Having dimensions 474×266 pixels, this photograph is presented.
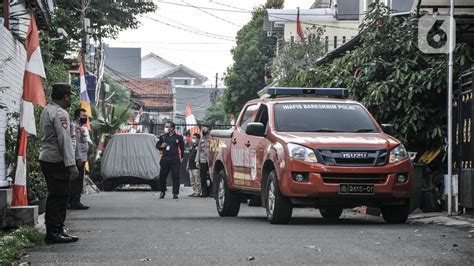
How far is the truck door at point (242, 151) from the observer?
49.8ft

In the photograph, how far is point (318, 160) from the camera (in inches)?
518

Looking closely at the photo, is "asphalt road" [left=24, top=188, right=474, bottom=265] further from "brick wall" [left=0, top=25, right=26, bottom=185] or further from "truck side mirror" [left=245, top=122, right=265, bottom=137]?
"brick wall" [left=0, top=25, right=26, bottom=185]

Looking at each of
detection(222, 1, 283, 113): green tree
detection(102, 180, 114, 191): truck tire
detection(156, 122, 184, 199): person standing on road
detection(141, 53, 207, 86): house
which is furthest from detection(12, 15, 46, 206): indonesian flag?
detection(141, 53, 207, 86): house

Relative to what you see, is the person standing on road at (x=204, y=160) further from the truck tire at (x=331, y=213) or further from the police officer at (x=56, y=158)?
the police officer at (x=56, y=158)

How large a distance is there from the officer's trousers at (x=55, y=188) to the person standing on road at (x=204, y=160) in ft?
50.9

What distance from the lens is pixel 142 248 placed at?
10.1 meters

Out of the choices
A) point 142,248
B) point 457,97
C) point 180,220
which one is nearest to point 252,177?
point 180,220

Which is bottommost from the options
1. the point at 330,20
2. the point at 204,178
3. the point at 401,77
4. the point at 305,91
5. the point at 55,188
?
the point at 204,178

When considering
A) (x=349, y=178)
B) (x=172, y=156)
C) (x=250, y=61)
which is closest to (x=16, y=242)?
(x=349, y=178)

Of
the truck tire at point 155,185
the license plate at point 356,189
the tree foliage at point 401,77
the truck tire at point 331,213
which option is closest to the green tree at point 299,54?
the truck tire at point 155,185

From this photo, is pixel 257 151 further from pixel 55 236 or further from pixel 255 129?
pixel 55 236

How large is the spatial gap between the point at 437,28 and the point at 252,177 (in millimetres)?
5867

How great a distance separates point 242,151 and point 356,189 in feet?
9.11

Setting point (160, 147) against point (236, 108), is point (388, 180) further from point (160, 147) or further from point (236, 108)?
point (236, 108)
